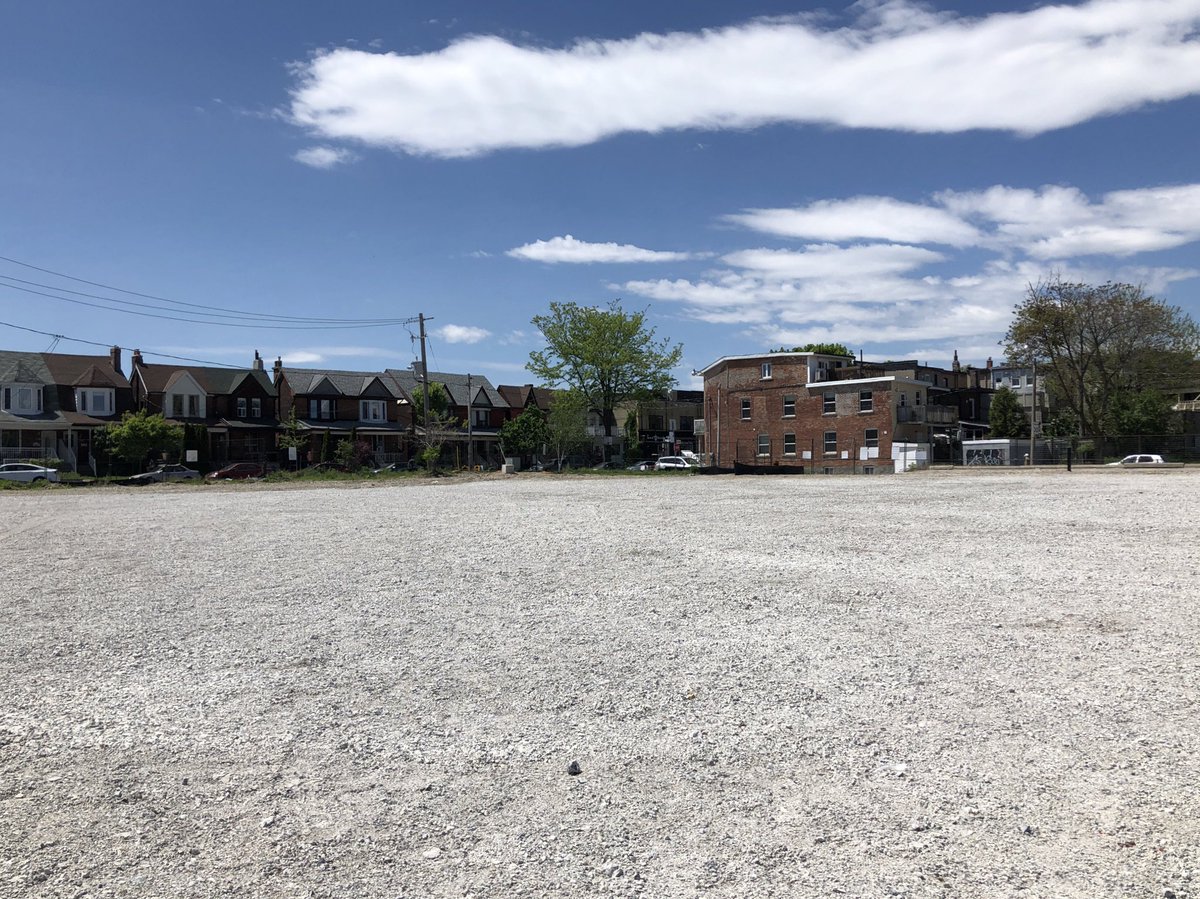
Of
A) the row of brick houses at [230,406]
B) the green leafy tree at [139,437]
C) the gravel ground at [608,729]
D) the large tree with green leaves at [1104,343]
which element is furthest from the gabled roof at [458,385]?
the gravel ground at [608,729]

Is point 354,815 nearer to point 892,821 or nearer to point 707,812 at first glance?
point 707,812

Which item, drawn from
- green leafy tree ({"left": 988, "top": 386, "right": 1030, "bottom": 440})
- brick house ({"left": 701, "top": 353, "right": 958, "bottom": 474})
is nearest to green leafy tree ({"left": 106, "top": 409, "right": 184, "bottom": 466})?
brick house ({"left": 701, "top": 353, "right": 958, "bottom": 474})

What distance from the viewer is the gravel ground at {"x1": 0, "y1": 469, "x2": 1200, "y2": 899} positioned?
13.1 feet

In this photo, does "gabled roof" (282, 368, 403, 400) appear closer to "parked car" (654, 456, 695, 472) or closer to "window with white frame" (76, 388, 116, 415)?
"window with white frame" (76, 388, 116, 415)

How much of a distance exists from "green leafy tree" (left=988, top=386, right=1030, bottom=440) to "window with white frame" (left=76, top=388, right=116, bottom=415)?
235 ft

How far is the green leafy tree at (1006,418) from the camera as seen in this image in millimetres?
78812

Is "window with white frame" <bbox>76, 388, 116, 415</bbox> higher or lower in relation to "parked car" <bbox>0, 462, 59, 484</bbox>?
higher

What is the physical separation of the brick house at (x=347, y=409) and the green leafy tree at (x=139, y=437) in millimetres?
15178

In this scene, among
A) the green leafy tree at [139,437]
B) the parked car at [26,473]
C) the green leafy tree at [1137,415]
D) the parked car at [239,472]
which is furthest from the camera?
the green leafy tree at [1137,415]

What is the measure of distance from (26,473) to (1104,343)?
6679 centimetres

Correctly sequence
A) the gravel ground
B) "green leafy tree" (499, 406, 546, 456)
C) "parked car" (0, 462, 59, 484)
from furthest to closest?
"green leafy tree" (499, 406, 546, 456), "parked car" (0, 462, 59, 484), the gravel ground

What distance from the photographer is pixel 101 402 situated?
6131 cm

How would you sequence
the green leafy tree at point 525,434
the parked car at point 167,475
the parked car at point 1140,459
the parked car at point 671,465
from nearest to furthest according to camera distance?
the parked car at point 167,475 < the parked car at point 1140,459 < the parked car at point 671,465 < the green leafy tree at point 525,434

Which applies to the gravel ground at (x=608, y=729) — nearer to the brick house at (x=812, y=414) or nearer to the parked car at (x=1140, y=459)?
the parked car at (x=1140, y=459)
